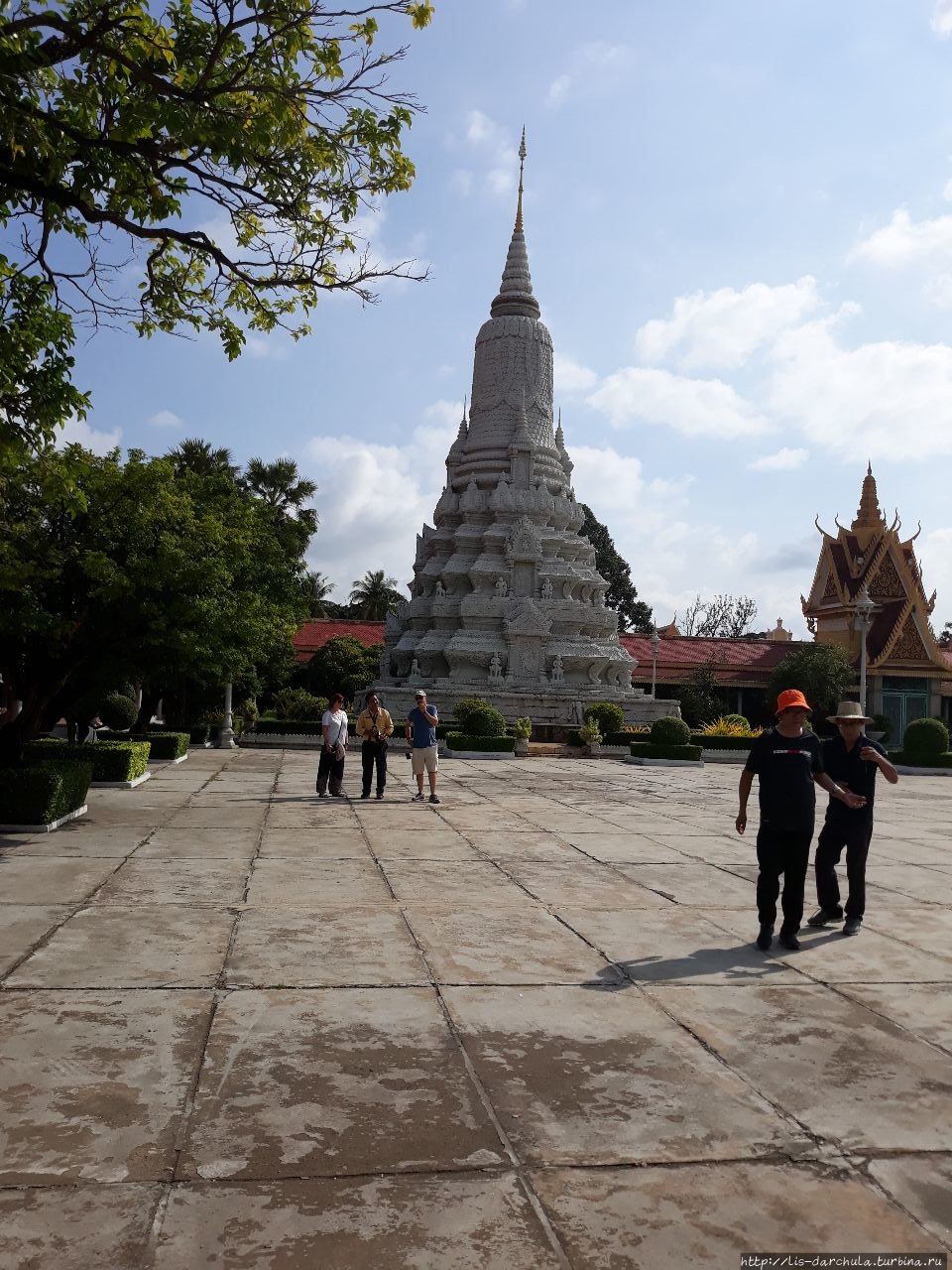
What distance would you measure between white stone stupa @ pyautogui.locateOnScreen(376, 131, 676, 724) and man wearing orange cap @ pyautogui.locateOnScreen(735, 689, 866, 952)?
Answer: 30348 millimetres

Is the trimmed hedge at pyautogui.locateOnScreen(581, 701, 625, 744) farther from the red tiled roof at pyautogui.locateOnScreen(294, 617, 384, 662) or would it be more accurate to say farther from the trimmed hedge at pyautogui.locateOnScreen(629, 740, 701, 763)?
the red tiled roof at pyautogui.locateOnScreen(294, 617, 384, 662)

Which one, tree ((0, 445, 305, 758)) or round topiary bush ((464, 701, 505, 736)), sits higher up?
tree ((0, 445, 305, 758))

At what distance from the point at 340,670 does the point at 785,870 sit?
37.4 m

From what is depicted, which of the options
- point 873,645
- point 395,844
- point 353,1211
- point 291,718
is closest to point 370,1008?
point 353,1211

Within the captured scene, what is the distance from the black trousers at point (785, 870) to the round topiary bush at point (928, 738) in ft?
83.8

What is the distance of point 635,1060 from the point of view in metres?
4.84

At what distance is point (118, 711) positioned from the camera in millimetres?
31906

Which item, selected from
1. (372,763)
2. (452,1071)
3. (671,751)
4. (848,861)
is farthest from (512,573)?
(452,1071)

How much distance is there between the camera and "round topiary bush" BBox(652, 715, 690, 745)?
2956 centimetres

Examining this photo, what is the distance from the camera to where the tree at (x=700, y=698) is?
44.2 meters

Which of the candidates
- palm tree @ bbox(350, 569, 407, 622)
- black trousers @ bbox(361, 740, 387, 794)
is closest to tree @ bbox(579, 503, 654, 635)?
palm tree @ bbox(350, 569, 407, 622)

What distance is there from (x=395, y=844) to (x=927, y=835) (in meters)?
7.41

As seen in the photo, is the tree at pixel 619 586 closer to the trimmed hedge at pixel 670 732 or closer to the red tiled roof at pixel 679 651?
the red tiled roof at pixel 679 651

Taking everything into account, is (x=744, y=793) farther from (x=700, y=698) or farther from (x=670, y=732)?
(x=700, y=698)
